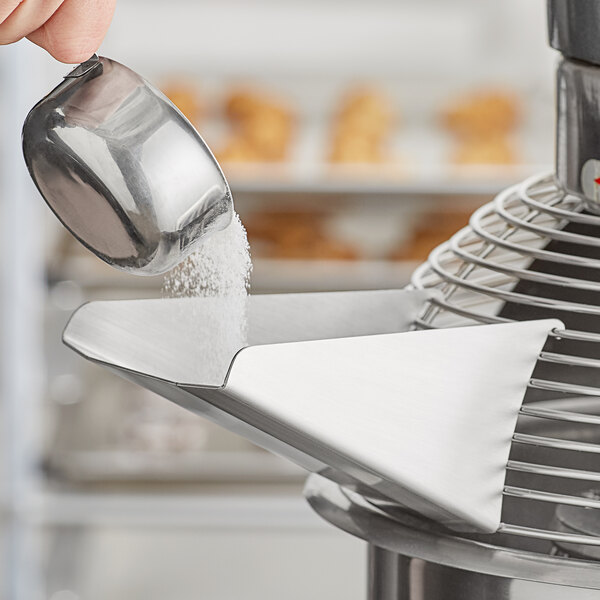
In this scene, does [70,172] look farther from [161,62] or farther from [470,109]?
[161,62]

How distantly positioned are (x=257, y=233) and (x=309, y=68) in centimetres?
40

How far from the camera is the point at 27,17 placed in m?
0.39

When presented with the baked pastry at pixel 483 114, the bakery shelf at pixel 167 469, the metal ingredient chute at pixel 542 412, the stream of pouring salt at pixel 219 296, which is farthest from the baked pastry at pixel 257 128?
the stream of pouring salt at pixel 219 296

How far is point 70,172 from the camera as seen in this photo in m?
0.37

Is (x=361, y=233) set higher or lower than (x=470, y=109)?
lower

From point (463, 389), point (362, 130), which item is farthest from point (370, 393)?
point (362, 130)

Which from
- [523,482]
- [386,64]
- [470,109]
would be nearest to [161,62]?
[386,64]

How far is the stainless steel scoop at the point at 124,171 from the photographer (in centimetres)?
37

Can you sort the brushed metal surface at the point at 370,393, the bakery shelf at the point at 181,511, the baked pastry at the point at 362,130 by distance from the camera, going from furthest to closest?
1. the baked pastry at the point at 362,130
2. the bakery shelf at the point at 181,511
3. the brushed metal surface at the point at 370,393

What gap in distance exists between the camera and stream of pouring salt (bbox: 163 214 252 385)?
0.41 meters

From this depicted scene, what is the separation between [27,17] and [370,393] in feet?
0.61

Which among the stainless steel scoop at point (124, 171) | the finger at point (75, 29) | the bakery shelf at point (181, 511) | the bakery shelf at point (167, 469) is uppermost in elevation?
the finger at point (75, 29)

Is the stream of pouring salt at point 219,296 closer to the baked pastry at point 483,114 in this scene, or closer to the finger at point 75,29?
the finger at point 75,29

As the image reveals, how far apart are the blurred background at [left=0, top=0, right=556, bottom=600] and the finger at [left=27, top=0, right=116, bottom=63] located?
55.9 inches
